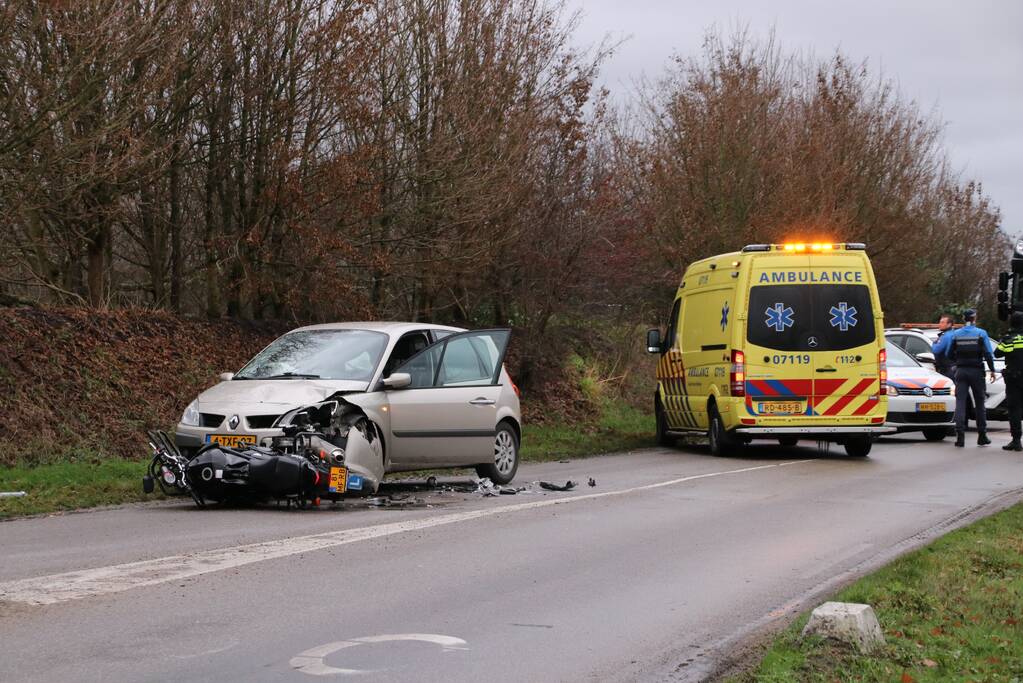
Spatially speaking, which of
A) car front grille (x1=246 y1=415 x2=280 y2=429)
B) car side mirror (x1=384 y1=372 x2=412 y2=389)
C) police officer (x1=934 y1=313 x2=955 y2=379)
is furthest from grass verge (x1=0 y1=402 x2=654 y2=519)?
police officer (x1=934 y1=313 x2=955 y2=379)

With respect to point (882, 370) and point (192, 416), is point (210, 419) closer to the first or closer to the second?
point (192, 416)

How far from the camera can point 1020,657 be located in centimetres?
650

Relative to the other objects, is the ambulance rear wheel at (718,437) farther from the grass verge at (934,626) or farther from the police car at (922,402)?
the grass verge at (934,626)

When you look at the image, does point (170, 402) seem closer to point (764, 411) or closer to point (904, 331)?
point (764, 411)

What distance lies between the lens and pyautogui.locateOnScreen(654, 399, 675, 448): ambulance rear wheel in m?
→ 22.4

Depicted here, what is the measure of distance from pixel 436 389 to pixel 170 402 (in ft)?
18.8

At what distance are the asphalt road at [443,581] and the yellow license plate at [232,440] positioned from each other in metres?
0.60

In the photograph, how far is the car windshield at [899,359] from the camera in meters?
24.0

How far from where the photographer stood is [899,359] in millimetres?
24234

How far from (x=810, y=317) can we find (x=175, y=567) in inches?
480

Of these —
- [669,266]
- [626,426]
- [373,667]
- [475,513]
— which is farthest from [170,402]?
[669,266]

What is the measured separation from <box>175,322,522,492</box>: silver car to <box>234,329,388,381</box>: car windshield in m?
→ 0.01

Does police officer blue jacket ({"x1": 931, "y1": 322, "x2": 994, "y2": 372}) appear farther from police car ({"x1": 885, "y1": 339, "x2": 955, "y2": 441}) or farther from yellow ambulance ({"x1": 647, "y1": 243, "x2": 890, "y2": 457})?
yellow ambulance ({"x1": 647, "y1": 243, "x2": 890, "y2": 457})

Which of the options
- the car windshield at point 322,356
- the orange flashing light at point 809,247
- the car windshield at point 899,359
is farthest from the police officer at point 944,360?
the car windshield at point 322,356
